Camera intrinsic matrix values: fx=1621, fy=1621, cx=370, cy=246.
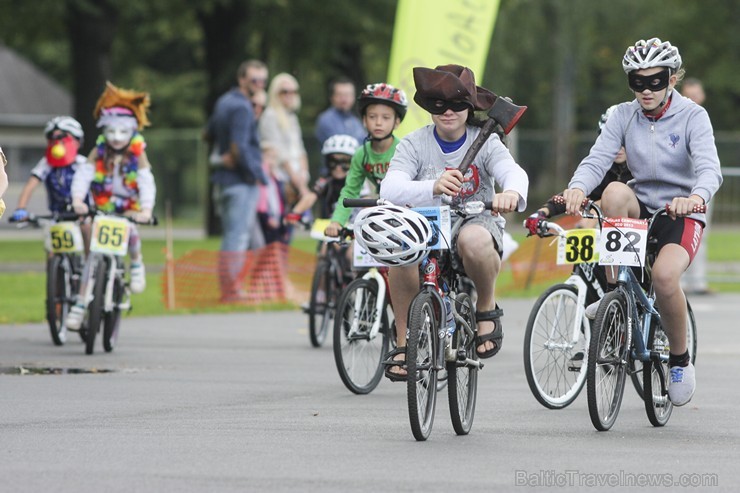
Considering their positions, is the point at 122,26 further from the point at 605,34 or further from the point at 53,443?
the point at 53,443

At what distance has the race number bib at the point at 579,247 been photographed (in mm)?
8930

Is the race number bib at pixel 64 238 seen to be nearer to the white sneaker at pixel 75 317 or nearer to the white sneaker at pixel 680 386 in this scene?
the white sneaker at pixel 75 317

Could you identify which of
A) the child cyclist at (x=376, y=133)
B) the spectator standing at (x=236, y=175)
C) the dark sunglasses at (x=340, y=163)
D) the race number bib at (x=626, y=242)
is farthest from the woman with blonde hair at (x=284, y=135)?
the race number bib at (x=626, y=242)

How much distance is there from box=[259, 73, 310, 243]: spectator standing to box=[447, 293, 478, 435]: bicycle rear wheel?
9397 mm

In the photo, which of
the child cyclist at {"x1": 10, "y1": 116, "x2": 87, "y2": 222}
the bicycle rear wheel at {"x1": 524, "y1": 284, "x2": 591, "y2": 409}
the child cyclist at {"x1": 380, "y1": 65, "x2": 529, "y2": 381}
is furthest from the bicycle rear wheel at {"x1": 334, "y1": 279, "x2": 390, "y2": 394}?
the child cyclist at {"x1": 10, "y1": 116, "x2": 87, "y2": 222}

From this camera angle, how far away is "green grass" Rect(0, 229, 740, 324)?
17.0m

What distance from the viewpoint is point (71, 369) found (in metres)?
11.4

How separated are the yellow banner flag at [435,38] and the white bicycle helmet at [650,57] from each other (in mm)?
8128

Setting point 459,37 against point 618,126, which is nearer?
point 618,126

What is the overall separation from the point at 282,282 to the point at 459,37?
334cm

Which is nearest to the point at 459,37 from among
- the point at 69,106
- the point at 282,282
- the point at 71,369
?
the point at 282,282

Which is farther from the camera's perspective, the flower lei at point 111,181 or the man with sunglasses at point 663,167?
the flower lei at point 111,181

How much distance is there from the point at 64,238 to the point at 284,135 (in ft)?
18.6

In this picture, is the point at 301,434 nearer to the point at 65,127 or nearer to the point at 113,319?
the point at 113,319
